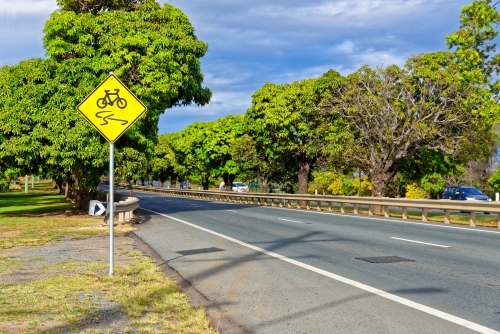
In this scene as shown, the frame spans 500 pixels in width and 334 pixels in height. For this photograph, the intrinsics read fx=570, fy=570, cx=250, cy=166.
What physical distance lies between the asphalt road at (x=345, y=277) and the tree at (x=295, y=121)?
24068 mm

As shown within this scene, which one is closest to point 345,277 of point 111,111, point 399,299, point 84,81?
point 399,299

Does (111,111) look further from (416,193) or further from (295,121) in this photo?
(416,193)

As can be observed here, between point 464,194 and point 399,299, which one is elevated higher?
point 464,194

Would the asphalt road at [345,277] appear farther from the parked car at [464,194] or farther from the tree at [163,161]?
the tree at [163,161]

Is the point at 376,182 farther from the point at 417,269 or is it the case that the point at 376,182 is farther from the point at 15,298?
the point at 15,298

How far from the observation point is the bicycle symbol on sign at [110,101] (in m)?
9.50

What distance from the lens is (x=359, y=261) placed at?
1066 centimetres

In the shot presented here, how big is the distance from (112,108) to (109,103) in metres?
0.10

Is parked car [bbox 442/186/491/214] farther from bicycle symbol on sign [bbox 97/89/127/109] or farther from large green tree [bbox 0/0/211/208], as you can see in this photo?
bicycle symbol on sign [bbox 97/89/127/109]

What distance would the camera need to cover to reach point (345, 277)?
29.3 ft

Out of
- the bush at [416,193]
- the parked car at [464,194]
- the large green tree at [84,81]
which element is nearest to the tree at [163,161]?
the bush at [416,193]

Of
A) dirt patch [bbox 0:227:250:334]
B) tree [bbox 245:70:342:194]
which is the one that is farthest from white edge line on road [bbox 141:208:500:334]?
tree [bbox 245:70:342:194]

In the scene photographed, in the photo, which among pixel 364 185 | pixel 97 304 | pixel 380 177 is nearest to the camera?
pixel 97 304

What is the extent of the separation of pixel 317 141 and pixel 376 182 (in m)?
9.12
